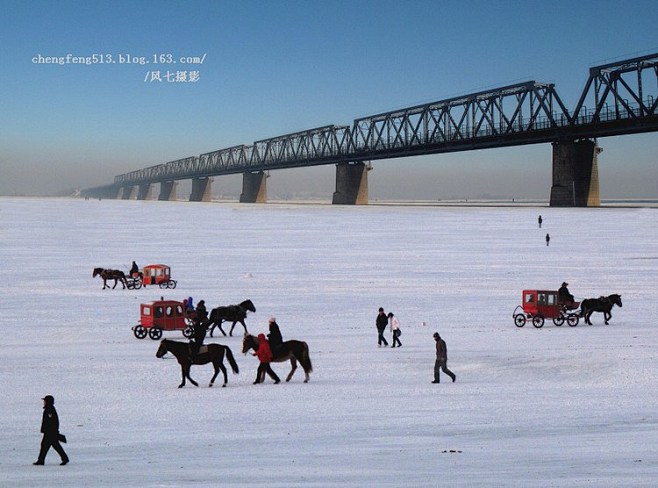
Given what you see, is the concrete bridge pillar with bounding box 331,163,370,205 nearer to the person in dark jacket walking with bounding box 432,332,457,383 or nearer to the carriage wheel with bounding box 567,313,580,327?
the carriage wheel with bounding box 567,313,580,327

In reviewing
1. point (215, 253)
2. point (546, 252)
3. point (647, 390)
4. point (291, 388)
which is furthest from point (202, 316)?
point (546, 252)

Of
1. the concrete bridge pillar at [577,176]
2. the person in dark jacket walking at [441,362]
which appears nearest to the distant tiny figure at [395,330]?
the person in dark jacket walking at [441,362]

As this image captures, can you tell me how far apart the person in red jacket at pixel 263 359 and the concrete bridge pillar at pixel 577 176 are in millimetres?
88433

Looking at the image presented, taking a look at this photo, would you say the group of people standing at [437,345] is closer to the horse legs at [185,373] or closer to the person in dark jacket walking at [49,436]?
the horse legs at [185,373]

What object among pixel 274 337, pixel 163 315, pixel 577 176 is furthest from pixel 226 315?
pixel 577 176

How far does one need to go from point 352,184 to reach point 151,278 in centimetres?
11528

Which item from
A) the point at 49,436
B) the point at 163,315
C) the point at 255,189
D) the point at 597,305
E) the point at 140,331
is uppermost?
the point at 255,189

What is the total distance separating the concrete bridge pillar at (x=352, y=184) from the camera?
14488cm

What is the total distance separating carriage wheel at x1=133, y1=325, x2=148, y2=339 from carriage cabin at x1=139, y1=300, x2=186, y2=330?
0.41ft

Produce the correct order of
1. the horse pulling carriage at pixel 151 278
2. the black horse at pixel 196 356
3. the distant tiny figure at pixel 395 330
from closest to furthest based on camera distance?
1. the black horse at pixel 196 356
2. the distant tiny figure at pixel 395 330
3. the horse pulling carriage at pixel 151 278

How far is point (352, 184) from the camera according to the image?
14825cm

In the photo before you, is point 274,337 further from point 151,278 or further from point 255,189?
point 255,189

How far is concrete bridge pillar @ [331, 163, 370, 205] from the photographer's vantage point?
475 feet

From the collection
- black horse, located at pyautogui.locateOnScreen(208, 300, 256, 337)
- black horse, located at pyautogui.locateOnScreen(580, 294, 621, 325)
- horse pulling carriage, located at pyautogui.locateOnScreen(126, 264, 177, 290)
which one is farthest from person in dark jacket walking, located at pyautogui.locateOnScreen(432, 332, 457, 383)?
horse pulling carriage, located at pyautogui.locateOnScreen(126, 264, 177, 290)
